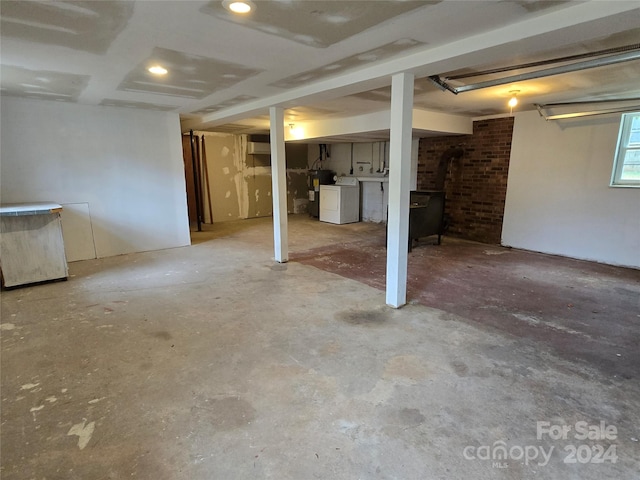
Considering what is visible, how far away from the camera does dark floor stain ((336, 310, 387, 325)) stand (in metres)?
3.14

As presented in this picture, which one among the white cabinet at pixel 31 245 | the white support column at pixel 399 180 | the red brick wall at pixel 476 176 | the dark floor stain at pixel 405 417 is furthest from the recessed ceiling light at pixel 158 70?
the red brick wall at pixel 476 176

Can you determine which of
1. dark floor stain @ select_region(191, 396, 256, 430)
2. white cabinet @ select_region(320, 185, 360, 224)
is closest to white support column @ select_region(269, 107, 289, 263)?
dark floor stain @ select_region(191, 396, 256, 430)

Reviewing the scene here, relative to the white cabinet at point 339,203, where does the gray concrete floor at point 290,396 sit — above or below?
below

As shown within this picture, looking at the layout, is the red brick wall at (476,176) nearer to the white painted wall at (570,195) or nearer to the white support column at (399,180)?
the white painted wall at (570,195)

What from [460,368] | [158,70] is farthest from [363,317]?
[158,70]

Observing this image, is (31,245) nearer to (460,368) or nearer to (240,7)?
(240,7)

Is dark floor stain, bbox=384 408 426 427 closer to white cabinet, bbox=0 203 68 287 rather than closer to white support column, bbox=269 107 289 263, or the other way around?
white support column, bbox=269 107 289 263

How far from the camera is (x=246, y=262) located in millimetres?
5121

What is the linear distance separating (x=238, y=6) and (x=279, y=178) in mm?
2973

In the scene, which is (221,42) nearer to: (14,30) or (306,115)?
(14,30)

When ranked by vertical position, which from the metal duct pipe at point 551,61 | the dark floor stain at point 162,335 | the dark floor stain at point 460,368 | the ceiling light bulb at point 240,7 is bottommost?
the dark floor stain at point 460,368

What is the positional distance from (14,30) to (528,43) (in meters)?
3.51

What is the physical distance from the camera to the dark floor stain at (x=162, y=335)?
2.87 metres

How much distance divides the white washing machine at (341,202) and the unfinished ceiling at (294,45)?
4179 mm
